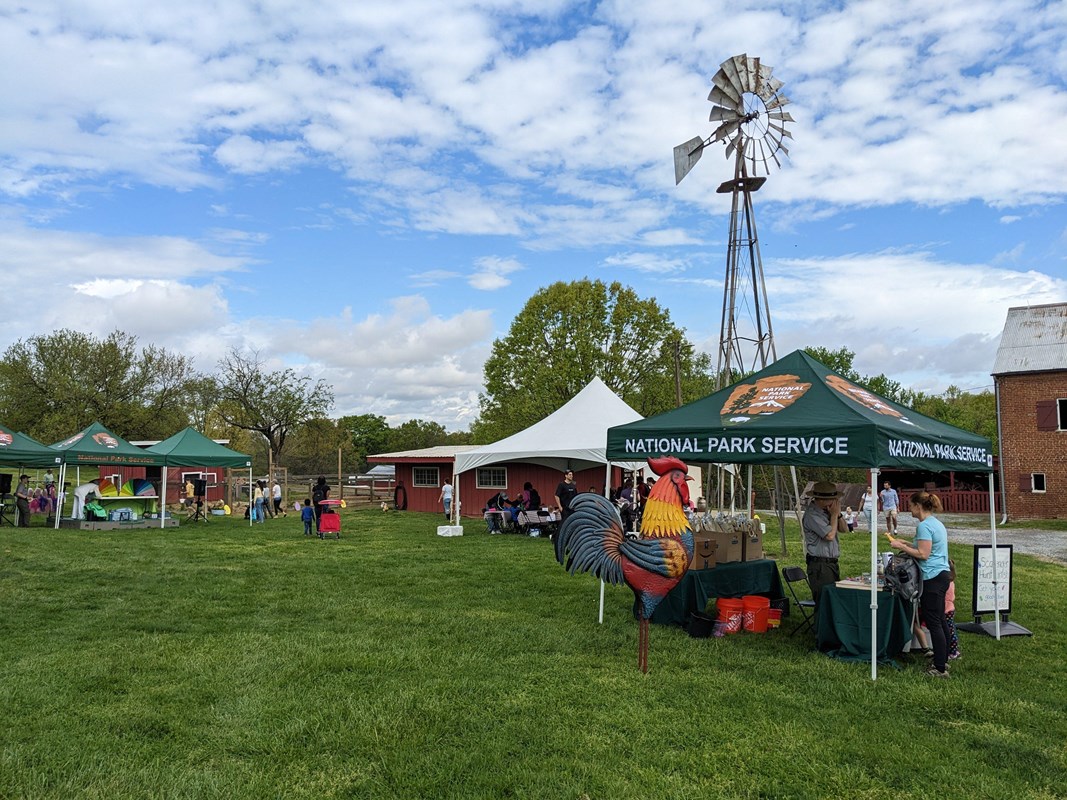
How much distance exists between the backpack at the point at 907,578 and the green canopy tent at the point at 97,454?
62.1 feet

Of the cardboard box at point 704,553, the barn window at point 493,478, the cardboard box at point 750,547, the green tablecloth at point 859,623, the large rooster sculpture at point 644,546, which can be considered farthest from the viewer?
the barn window at point 493,478

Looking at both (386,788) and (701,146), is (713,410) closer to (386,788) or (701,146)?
(386,788)

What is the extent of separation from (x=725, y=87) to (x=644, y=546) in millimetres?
12900

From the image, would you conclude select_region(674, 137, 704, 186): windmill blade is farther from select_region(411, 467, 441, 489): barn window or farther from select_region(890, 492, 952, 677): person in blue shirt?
select_region(411, 467, 441, 489): barn window

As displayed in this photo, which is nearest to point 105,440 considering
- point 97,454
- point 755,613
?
point 97,454

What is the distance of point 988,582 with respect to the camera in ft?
26.6

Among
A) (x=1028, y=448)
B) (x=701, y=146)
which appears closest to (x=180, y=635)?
(x=701, y=146)

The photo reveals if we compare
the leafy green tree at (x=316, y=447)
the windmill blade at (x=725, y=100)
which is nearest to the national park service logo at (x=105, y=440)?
the windmill blade at (x=725, y=100)

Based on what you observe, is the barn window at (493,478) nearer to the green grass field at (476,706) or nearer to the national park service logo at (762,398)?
the green grass field at (476,706)

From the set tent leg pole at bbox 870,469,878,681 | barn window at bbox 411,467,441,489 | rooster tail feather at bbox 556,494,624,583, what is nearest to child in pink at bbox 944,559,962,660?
tent leg pole at bbox 870,469,878,681

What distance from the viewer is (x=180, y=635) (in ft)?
25.0

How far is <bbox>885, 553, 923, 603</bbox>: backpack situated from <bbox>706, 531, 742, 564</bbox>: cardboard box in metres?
2.15

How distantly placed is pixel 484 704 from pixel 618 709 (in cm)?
99

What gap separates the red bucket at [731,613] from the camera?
313 inches
